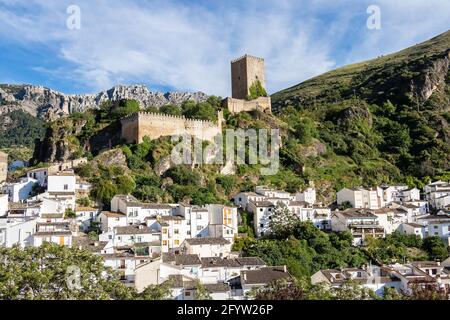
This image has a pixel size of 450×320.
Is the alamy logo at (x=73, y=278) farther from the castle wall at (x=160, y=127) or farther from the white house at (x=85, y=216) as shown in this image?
the castle wall at (x=160, y=127)

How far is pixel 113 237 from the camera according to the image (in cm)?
3741

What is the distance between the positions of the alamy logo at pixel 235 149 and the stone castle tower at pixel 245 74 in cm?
1225

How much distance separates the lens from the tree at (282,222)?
4266 cm

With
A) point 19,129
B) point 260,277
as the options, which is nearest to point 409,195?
point 260,277

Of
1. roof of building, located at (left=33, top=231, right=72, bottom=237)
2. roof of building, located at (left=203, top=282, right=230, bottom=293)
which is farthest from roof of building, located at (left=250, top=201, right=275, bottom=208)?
roof of building, located at (left=33, top=231, right=72, bottom=237)

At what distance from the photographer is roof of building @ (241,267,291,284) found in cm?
3031

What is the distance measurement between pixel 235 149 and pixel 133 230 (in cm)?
2208

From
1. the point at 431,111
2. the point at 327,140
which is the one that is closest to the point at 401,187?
the point at 327,140

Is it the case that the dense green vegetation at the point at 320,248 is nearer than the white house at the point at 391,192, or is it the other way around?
the dense green vegetation at the point at 320,248

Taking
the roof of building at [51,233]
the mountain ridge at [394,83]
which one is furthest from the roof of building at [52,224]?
the mountain ridge at [394,83]

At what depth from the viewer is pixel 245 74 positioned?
7350 cm

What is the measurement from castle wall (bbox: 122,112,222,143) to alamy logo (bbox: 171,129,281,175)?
89 centimetres

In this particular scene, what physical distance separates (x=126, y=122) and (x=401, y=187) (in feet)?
104

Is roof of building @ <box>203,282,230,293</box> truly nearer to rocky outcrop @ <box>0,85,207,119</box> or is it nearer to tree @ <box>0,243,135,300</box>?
tree @ <box>0,243,135,300</box>
